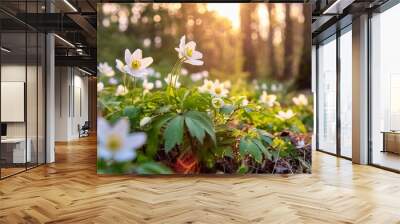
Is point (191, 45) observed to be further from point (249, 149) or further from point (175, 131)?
point (249, 149)

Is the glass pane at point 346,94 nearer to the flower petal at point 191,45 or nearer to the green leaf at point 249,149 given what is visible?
the green leaf at point 249,149

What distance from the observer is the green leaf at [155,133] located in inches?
216

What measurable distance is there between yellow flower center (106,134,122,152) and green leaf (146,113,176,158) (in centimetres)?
44

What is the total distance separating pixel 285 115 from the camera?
5898 mm

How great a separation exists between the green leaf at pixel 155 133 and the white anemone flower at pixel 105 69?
93 centimetres

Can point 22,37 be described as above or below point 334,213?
above

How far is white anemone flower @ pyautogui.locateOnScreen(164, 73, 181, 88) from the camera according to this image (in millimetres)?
5754

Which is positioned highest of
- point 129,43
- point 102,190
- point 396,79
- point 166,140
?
point 129,43

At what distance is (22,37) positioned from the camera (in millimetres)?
6270

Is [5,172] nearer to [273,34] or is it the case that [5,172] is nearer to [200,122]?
[200,122]

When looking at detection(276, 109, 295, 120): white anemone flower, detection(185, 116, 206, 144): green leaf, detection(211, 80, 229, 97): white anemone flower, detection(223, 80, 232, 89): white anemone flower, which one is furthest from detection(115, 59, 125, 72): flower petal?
detection(276, 109, 295, 120): white anemone flower

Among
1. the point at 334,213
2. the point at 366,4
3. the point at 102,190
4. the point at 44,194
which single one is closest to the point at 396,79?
the point at 366,4

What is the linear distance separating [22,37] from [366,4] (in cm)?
551

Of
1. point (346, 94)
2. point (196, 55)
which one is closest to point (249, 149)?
point (196, 55)
